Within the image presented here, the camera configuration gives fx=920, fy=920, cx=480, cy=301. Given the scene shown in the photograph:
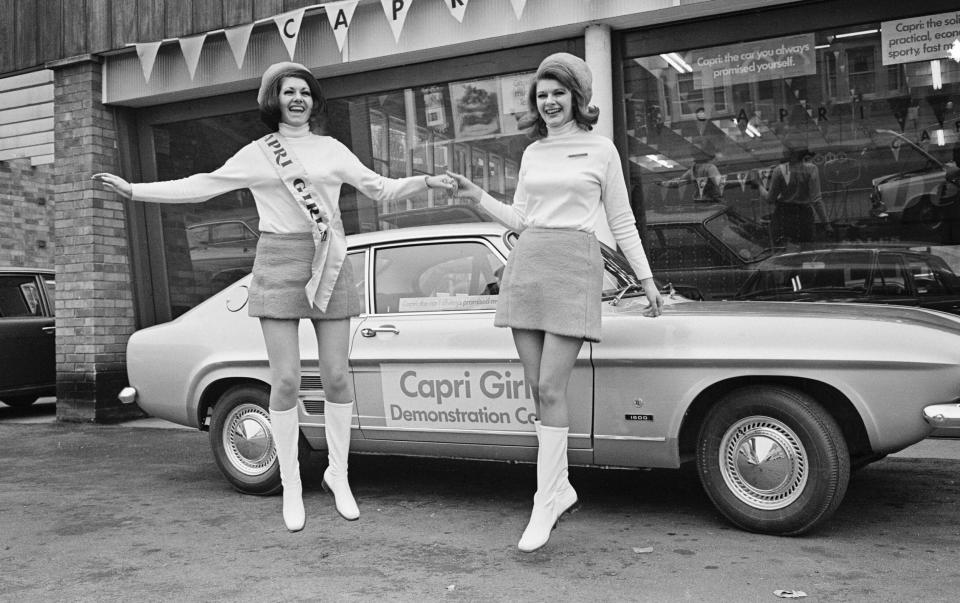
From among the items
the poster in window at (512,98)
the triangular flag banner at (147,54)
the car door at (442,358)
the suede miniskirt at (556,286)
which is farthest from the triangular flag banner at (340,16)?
the suede miniskirt at (556,286)

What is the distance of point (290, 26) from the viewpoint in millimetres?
7691

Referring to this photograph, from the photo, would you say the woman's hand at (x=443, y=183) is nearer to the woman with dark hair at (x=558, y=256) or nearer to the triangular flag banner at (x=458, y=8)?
the woman with dark hair at (x=558, y=256)

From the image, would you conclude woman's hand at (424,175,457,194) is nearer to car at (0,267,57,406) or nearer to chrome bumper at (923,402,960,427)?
chrome bumper at (923,402,960,427)

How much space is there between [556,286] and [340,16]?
15.1 feet

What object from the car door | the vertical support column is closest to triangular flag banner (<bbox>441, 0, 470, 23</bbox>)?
the vertical support column

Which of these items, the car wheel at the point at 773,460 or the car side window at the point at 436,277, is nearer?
the car wheel at the point at 773,460

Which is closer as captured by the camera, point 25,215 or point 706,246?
point 706,246

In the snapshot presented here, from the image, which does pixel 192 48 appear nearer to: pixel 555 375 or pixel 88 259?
pixel 88 259

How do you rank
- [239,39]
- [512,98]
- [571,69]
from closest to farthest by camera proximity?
[571,69] < [512,98] < [239,39]

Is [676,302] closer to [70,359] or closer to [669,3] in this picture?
[669,3]

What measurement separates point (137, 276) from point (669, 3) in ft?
18.9

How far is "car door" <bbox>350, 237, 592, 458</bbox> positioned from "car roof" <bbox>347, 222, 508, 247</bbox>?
0.04 meters

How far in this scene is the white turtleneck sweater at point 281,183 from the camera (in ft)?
12.8

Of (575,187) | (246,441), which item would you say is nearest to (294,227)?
(575,187)
